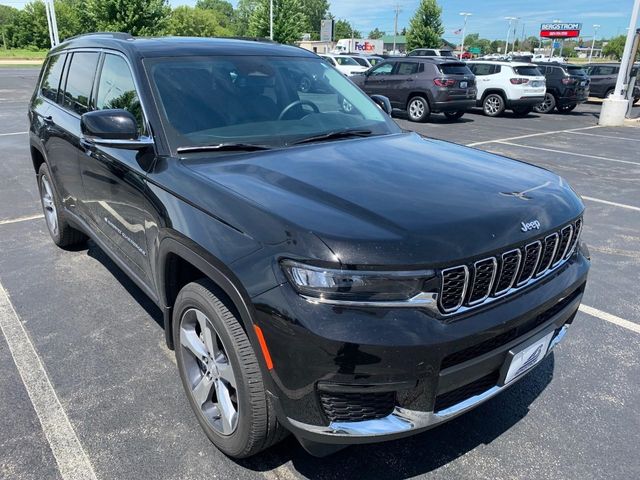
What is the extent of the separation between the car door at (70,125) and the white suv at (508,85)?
15.5 meters

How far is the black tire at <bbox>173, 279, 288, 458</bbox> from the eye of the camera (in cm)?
203

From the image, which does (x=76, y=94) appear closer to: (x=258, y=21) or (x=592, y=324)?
(x=592, y=324)

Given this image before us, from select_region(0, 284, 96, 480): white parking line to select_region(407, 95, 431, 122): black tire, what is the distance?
13365 millimetres

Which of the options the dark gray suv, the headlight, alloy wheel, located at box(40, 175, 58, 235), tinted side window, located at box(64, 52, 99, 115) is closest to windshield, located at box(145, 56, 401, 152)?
tinted side window, located at box(64, 52, 99, 115)

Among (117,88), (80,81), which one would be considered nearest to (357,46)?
(80,81)

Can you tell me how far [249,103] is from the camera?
306cm

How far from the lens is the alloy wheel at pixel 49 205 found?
4.76 m

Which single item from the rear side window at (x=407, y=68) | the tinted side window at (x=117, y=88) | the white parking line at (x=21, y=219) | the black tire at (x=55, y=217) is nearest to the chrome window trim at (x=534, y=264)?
the tinted side window at (x=117, y=88)

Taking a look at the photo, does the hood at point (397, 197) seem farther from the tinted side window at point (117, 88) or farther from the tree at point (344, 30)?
the tree at point (344, 30)

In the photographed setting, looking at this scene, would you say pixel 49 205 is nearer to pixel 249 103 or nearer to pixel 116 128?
pixel 116 128

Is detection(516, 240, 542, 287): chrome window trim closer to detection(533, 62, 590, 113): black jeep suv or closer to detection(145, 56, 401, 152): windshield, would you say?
detection(145, 56, 401, 152): windshield

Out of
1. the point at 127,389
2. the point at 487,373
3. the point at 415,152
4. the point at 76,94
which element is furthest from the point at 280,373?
the point at 76,94

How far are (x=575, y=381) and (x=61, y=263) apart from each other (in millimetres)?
4207

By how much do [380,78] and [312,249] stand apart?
49.7ft
